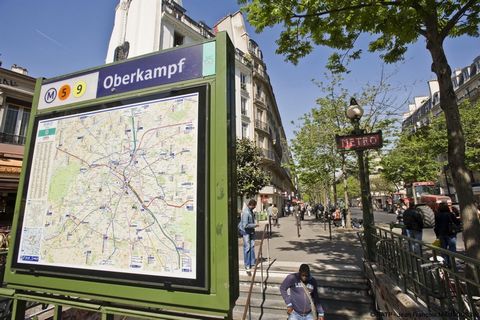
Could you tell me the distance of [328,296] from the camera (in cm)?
557

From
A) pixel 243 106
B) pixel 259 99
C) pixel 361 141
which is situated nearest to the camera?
pixel 361 141

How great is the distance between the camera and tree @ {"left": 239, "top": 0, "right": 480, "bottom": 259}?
4.24m

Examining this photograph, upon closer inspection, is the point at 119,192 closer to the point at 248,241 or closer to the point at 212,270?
the point at 212,270

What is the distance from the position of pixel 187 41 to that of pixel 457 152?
23.1 m

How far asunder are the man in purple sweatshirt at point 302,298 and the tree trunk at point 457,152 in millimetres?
2537

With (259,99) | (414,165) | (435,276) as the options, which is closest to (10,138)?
(435,276)

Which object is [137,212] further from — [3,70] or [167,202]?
[3,70]

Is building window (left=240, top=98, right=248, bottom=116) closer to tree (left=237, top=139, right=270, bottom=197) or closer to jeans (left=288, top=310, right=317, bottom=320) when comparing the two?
tree (left=237, top=139, right=270, bottom=197)

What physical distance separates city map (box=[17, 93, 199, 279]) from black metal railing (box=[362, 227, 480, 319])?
97.7 inches

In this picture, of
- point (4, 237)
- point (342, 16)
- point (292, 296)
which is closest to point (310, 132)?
point (342, 16)

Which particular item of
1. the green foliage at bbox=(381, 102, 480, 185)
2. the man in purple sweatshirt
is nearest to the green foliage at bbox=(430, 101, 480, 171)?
the green foliage at bbox=(381, 102, 480, 185)

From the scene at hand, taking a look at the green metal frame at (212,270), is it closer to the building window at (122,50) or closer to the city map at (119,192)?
the city map at (119,192)

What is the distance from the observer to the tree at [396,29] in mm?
4242

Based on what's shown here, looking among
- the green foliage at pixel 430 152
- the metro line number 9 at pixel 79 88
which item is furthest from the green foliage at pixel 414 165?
the metro line number 9 at pixel 79 88
